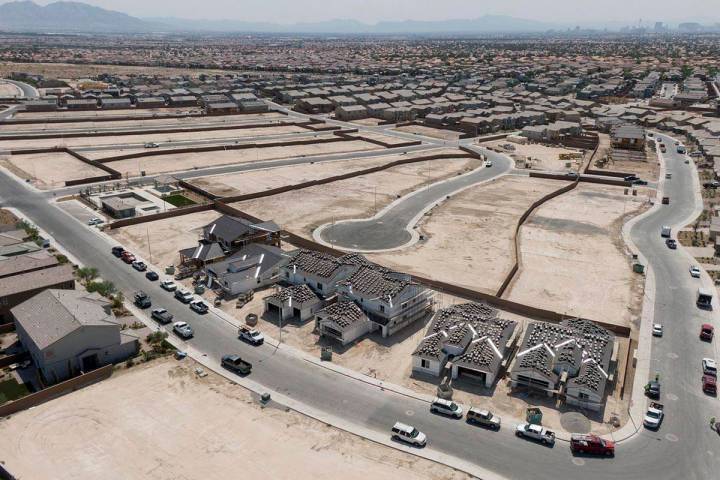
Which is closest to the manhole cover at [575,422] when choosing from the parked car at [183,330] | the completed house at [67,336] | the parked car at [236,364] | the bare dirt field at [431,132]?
the parked car at [236,364]

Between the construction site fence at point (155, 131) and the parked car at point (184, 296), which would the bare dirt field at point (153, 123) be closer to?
the construction site fence at point (155, 131)

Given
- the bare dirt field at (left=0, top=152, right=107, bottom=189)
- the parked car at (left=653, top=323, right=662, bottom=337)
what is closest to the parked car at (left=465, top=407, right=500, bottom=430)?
the parked car at (left=653, top=323, right=662, bottom=337)

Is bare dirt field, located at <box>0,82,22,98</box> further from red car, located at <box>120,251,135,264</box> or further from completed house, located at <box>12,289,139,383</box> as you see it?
completed house, located at <box>12,289,139,383</box>

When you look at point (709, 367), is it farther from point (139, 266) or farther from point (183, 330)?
point (139, 266)

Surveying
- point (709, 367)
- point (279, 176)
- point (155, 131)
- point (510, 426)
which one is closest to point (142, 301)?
point (510, 426)

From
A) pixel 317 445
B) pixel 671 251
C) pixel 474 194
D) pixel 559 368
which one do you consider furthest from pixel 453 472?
pixel 474 194

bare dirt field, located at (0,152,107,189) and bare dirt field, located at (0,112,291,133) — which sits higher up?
bare dirt field, located at (0,112,291,133)

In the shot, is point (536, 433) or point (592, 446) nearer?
point (592, 446)
